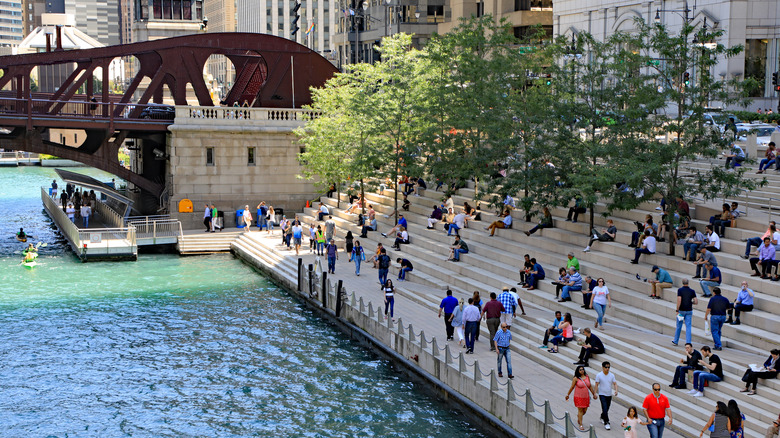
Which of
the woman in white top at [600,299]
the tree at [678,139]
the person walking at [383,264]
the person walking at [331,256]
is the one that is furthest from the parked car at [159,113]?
the woman in white top at [600,299]

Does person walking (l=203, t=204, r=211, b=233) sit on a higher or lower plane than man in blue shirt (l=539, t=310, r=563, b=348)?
higher

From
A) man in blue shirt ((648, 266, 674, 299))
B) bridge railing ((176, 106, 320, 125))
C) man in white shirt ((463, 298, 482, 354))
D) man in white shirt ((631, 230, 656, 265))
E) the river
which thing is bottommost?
the river

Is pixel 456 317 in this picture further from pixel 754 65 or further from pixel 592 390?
pixel 754 65

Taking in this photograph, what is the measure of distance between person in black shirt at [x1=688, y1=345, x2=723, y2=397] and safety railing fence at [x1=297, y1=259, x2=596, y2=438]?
301 cm

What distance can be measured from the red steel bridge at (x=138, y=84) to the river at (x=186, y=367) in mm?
11477

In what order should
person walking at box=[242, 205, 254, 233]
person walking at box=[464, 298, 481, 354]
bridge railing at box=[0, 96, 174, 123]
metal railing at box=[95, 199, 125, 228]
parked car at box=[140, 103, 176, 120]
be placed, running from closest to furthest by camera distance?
person walking at box=[464, 298, 481, 354]
metal railing at box=[95, 199, 125, 228]
bridge railing at box=[0, 96, 174, 123]
person walking at box=[242, 205, 254, 233]
parked car at box=[140, 103, 176, 120]

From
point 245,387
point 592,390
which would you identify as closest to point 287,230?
point 245,387

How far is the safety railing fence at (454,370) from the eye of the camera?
71.0 feet

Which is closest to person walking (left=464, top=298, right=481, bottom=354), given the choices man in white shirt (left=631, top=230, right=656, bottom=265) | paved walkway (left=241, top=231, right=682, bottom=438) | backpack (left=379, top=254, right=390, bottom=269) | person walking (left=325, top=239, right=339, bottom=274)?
paved walkway (left=241, top=231, right=682, bottom=438)

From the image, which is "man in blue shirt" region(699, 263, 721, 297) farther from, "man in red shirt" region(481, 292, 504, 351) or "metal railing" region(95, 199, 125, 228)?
"metal railing" region(95, 199, 125, 228)

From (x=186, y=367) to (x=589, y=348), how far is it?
1294cm

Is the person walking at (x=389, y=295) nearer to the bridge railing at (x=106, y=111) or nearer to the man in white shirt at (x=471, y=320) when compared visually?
the man in white shirt at (x=471, y=320)

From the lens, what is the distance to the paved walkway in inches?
892

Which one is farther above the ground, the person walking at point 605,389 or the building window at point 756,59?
the building window at point 756,59
